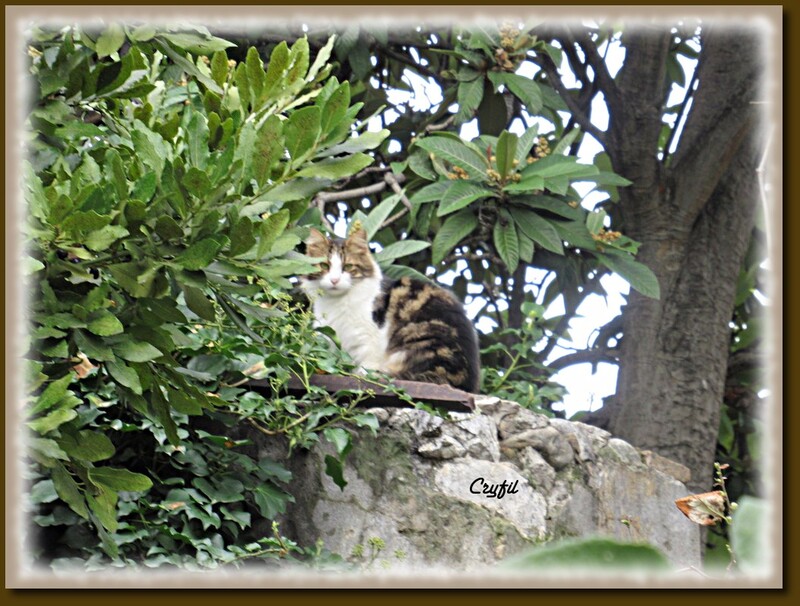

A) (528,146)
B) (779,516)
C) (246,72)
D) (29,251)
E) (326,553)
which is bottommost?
(326,553)

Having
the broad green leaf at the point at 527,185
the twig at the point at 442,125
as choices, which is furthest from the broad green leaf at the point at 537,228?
the twig at the point at 442,125

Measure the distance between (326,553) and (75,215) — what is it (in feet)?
4.64

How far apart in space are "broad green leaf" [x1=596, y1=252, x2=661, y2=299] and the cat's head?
953mm

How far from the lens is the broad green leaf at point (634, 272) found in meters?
3.84

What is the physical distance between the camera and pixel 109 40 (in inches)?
72.0

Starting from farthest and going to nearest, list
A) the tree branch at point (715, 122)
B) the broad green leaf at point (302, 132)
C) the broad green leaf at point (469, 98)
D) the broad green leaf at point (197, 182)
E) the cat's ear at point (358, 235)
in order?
the tree branch at point (715, 122), the broad green leaf at point (469, 98), the cat's ear at point (358, 235), the broad green leaf at point (302, 132), the broad green leaf at point (197, 182)

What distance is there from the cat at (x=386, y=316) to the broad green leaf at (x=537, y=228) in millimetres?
402

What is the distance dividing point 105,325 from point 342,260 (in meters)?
2.18

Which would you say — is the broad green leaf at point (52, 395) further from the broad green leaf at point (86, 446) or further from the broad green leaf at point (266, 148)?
the broad green leaf at point (266, 148)

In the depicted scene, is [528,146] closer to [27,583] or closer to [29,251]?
[29,251]

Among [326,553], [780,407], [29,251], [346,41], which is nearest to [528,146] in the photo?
[346,41]

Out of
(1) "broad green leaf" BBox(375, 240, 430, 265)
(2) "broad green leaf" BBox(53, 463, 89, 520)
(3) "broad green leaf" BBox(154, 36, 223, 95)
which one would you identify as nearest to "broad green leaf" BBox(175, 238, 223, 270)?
(3) "broad green leaf" BBox(154, 36, 223, 95)

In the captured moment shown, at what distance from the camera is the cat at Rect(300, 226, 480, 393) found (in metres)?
3.58

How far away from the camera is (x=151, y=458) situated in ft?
9.07
